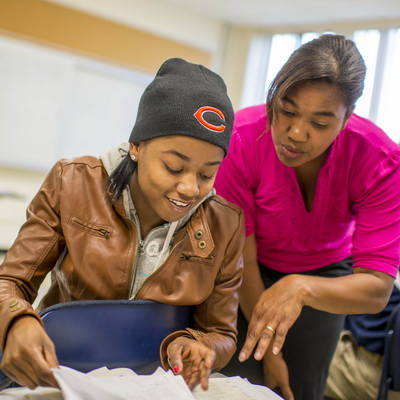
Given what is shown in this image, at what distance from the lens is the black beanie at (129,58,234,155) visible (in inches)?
48.6

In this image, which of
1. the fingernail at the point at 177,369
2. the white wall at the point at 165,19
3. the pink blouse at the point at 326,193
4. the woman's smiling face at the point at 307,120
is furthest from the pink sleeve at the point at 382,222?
the white wall at the point at 165,19

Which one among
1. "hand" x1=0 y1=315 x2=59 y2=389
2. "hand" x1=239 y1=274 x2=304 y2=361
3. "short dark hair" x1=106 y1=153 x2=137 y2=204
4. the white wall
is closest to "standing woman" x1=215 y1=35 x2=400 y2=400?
"hand" x1=239 y1=274 x2=304 y2=361

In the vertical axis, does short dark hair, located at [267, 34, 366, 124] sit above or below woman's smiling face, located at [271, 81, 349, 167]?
above

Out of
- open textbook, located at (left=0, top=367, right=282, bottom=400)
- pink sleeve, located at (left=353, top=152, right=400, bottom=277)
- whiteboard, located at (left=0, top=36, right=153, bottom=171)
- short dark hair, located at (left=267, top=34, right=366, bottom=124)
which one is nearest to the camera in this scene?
open textbook, located at (left=0, top=367, right=282, bottom=400)

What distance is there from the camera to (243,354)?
1255 millimetres

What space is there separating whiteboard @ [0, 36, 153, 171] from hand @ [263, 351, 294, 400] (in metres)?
3.95

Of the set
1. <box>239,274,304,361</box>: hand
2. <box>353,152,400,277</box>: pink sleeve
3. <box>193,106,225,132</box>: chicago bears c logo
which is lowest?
<box>239,274,304,361</box>: hand

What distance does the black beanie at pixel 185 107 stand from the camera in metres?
1.24

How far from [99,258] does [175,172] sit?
260 mm

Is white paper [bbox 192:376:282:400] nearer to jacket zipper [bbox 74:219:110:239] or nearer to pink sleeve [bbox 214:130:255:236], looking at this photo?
jacket zipper [bbox 74:219:110:239]

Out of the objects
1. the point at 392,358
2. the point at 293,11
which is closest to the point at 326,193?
the point at 392,358

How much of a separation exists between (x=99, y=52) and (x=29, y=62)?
2.61 ft

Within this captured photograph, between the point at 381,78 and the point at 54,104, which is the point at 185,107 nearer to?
the point at 54,104

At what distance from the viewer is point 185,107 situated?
1.24 meters
